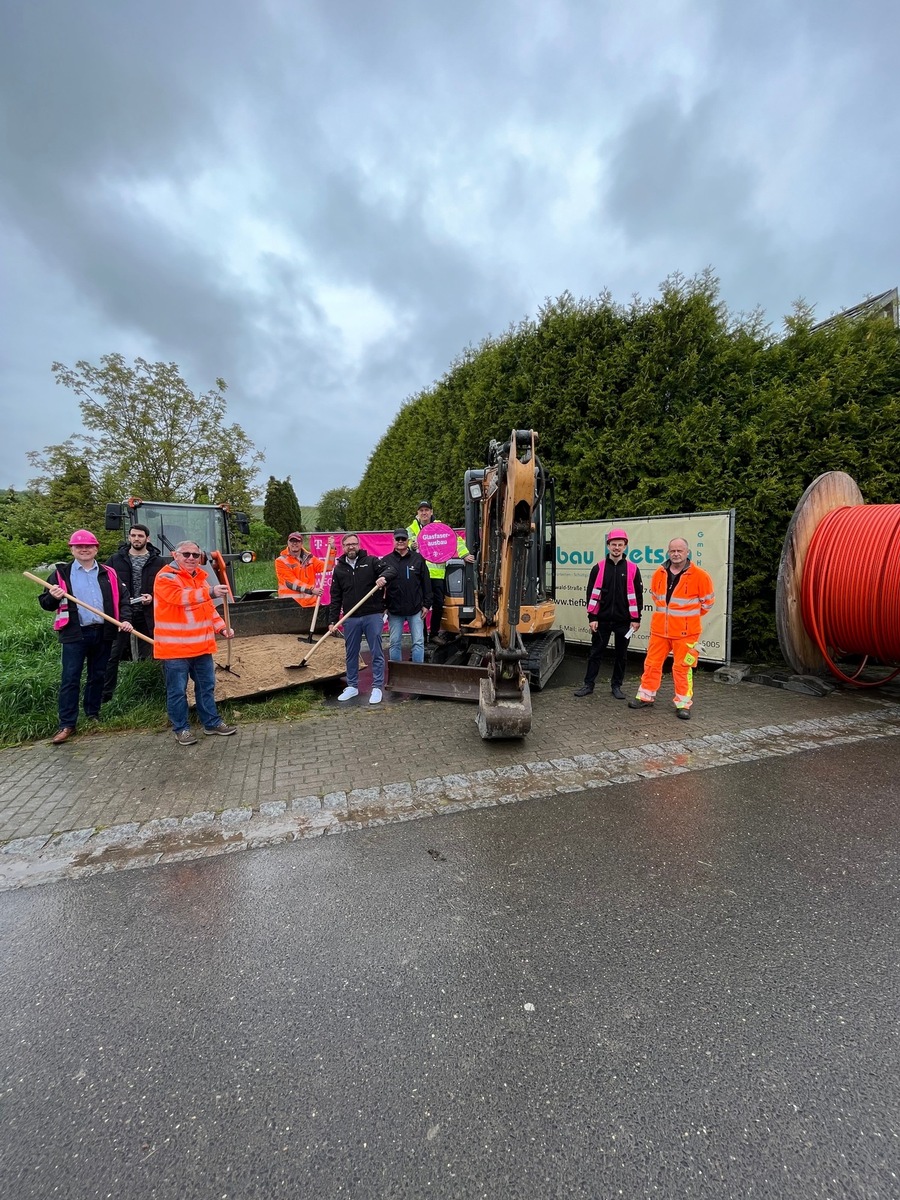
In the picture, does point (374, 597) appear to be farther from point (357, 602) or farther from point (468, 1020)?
point (468, 1020)

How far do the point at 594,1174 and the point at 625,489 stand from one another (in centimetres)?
793

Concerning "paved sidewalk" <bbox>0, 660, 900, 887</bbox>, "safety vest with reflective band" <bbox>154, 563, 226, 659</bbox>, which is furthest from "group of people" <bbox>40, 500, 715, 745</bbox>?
"paved sidewalk" <bbox>0, 660, 900, 887</bbox>

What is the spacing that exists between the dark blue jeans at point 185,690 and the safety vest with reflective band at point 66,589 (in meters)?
0.96

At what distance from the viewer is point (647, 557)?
7266mm

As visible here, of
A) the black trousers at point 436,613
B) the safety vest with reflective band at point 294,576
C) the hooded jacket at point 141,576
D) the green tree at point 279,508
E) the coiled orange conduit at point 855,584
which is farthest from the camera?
the green tree at point 279,508

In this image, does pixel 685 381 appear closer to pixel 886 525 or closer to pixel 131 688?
pixel 886 525

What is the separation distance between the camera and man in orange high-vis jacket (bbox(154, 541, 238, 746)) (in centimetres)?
448

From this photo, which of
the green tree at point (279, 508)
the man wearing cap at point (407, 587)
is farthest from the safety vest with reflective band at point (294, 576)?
the green tree at point (279, 508)

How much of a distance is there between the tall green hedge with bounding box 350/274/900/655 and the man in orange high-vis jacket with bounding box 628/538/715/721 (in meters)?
2.61

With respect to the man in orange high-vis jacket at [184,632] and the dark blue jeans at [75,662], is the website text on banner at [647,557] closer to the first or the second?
the man in orange high-vis jacket at [184,632]

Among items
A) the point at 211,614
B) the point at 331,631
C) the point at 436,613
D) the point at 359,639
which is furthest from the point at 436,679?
the point at 211,614

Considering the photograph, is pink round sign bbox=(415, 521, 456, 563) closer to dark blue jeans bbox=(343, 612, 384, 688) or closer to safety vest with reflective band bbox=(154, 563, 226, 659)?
dark blue jeans bbox=(343, 612, 384, 688)

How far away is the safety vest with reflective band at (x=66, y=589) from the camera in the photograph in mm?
4750

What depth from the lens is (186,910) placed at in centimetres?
260
